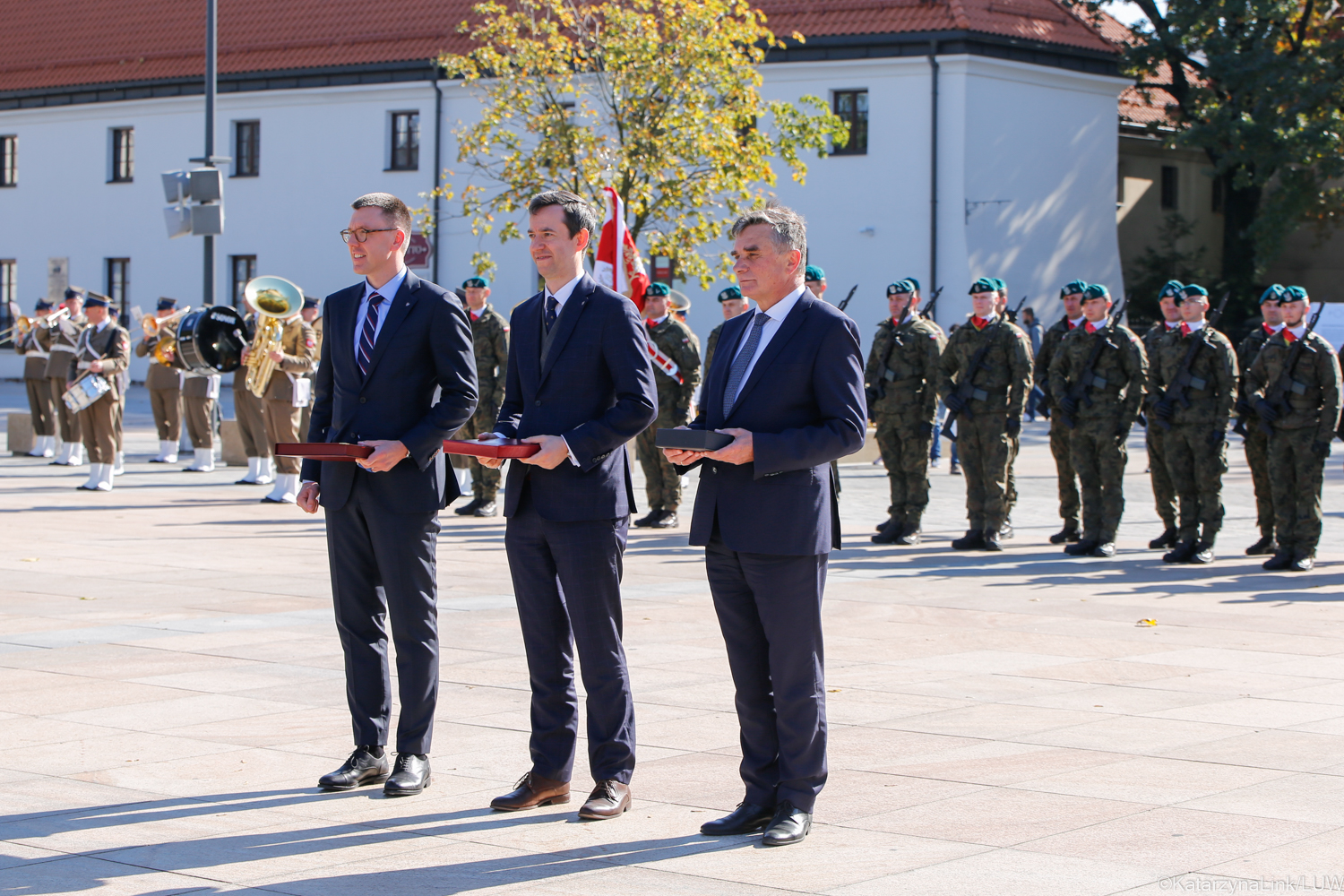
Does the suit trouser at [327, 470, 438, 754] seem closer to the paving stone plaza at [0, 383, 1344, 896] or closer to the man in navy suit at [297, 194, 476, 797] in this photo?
A: the man in navy suit at [297, 194, 476, 797]

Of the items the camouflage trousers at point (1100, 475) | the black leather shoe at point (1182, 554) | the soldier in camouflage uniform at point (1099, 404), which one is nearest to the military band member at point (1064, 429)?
the soldier in camouflage uniform at point (1099, 404)

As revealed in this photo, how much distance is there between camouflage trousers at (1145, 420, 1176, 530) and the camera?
45.4 ft

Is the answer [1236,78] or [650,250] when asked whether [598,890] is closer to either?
[650,250]

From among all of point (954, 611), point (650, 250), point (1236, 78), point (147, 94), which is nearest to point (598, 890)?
point (954, 611)

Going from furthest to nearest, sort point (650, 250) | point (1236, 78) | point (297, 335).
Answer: point (1236, 78) → point (650, 250) → point (297, 335)

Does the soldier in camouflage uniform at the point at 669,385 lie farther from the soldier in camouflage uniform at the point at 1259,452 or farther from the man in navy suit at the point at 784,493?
the man in navy suit at the point at 784,493

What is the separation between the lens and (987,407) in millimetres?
14023

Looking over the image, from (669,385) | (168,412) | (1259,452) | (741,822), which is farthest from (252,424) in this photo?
(741,822)

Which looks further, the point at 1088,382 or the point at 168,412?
the point at 168,412

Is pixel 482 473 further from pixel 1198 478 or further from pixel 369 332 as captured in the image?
pixel 369 332

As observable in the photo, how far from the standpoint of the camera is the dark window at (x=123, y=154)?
146 ft

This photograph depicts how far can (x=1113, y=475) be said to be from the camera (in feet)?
44.7

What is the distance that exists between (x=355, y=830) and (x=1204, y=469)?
9439 millimetres

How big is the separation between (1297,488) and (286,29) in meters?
35.1
